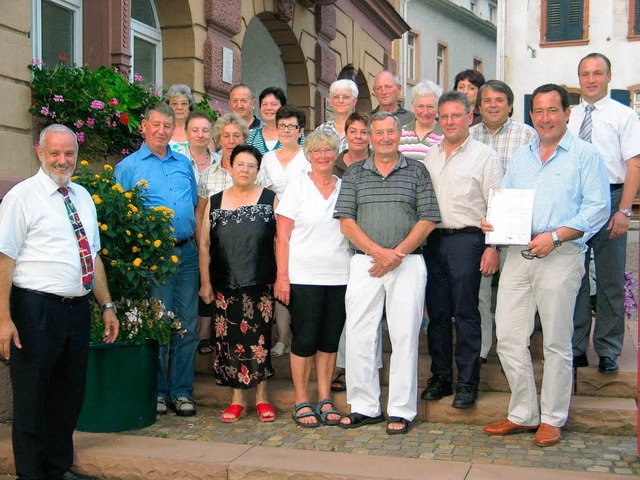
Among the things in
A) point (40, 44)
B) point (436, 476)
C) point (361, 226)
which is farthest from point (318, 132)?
point (40, 44)

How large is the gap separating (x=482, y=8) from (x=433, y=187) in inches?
1280

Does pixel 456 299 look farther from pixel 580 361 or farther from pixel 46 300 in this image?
pixel 46 300

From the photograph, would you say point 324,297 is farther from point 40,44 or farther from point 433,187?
point 40,44

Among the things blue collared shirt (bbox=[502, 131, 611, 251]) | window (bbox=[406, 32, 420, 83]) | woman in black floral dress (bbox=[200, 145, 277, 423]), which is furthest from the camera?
window (bbox=[406, 32, 420, 83])

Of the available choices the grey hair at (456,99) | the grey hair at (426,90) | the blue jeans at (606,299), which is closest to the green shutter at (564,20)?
the grey hair at (426,90)

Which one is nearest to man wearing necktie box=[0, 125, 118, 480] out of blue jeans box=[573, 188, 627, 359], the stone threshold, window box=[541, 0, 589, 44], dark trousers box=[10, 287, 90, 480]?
dark trousers box=[10, 287, 90, 480]

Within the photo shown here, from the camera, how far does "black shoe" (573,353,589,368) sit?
5996 mm

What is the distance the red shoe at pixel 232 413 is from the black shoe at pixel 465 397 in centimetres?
142

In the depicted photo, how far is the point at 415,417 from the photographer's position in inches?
230

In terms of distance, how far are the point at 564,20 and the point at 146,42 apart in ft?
67.6

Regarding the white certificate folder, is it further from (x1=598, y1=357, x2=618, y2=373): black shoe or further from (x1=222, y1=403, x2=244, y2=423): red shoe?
(x1=222, y1=403, x2=244, y2=423): red shoe

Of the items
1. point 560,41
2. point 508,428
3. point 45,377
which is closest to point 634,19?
point 560,41

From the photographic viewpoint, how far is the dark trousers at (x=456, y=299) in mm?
5539

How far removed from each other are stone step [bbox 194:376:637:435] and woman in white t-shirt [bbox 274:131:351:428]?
0.36 metres
